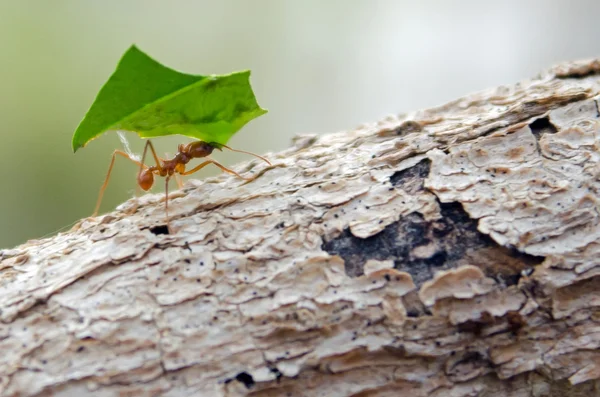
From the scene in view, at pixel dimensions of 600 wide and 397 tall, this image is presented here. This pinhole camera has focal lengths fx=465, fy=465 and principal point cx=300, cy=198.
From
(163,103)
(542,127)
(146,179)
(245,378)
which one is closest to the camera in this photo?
(245,378)

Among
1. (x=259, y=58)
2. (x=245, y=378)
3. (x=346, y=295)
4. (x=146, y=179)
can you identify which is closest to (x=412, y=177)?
(x=346, y=295)

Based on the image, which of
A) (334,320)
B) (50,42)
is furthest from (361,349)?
(50,42)

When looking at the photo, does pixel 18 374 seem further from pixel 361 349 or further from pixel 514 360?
pixel 514 360

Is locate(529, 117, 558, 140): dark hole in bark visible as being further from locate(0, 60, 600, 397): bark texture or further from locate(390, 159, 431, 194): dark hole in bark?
locate(390, 159, 431, 194): dark hole in bark

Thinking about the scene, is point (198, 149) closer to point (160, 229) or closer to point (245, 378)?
point (160, 229)

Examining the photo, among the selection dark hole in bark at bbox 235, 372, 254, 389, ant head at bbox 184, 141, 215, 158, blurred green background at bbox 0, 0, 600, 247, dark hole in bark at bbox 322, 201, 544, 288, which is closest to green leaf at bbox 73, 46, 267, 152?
ant head at bbox 184, 141, 215, 158

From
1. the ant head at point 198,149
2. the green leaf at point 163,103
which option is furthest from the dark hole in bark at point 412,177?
the ant head at point 198,149

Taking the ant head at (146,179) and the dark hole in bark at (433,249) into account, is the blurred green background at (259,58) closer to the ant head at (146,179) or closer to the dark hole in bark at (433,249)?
the ant head at (146,179)
